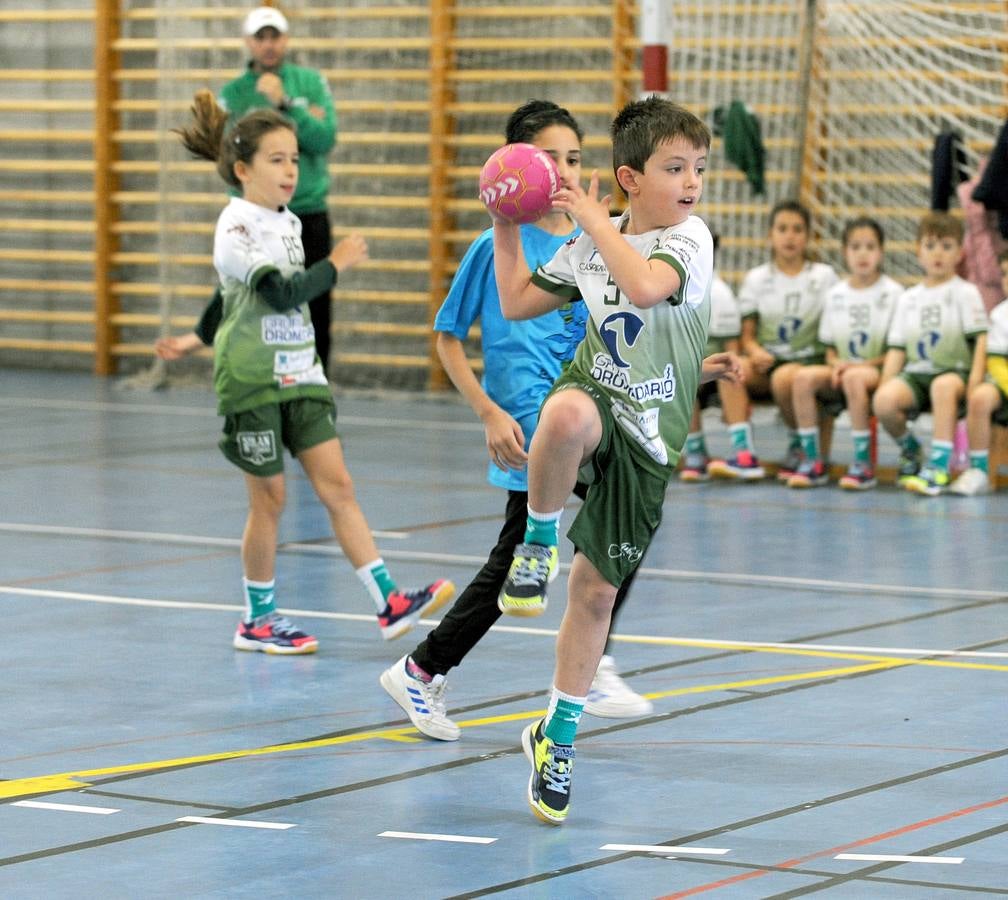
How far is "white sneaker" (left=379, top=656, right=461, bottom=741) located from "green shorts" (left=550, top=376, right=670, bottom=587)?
2.54 feet

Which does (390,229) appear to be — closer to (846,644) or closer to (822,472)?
(822,472)

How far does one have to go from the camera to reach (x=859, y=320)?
923 cm

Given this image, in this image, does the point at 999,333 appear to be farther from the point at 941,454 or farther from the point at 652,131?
the point at 652,131

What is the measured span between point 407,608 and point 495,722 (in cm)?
88

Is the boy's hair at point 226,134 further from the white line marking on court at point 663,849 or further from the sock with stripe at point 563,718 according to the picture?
the white line marking on court at point 663,849

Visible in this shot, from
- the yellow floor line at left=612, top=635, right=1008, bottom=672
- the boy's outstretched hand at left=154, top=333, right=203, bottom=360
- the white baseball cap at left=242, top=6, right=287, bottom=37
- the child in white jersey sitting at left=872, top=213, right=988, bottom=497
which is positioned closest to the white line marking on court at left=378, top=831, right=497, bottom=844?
the yellow floor line at left=612, top=635, right=1008, bottom=672

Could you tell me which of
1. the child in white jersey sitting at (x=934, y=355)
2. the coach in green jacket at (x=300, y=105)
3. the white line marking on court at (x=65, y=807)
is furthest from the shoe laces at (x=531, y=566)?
the coach in green jacket at (x=300, y=105)

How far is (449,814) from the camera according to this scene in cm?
375

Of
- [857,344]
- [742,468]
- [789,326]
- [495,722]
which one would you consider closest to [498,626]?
[495,722]

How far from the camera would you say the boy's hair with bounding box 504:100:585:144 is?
4.42 meters

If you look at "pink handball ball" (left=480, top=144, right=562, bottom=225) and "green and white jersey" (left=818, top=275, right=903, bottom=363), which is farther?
"green and white jersey" (left=818, top=275, right=903, bottom=363)

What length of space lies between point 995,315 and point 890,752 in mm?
4738

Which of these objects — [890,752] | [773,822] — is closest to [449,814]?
[773,822]

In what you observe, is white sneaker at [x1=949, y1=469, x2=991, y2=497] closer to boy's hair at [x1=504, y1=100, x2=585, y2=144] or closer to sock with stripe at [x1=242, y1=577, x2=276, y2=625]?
sock with stripe at [x1=242, y1=577, x2=276, y2=625]
